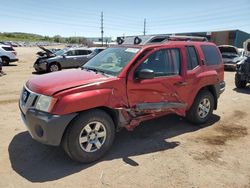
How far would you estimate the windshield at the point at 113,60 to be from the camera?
4.27 m

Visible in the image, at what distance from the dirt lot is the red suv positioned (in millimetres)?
334

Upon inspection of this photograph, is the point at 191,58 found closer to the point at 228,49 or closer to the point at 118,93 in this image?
the point at 118,93

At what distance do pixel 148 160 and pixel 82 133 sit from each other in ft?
3.66

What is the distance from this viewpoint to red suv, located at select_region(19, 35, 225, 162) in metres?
3.52

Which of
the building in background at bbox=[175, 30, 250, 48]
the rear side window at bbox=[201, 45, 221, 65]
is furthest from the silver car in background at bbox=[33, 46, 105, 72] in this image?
the building in background at bbox=[175, 30, 250, 48]

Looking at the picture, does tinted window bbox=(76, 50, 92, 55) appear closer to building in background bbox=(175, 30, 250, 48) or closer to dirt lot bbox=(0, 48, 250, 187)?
dirt lot bbox=(0, 48, 250, 187)

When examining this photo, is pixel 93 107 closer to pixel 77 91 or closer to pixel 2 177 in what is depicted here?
pixel 77 91

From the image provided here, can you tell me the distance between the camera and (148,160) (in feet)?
12.9

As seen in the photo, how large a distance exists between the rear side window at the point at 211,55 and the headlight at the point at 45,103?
3.62 meters

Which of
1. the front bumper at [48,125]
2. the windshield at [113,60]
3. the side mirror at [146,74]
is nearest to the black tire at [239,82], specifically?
the windshield at [113,60]

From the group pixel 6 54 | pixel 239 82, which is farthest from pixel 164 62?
pixel 6 54

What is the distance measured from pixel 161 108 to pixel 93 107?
1478mm

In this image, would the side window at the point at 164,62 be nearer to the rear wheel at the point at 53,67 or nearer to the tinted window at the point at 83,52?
the rear wheel at the point at 53,67

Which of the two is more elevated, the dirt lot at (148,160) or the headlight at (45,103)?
the headlight at (45,103)
